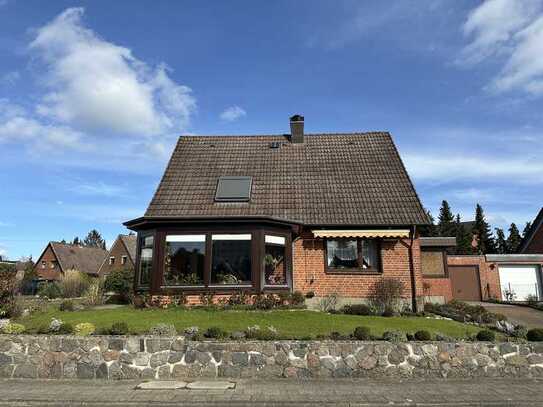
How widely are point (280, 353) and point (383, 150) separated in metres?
14.8

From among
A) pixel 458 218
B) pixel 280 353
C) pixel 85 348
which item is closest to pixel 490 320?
pixel 280 353

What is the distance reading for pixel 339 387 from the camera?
792 centimetres

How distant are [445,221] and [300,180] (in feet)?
119

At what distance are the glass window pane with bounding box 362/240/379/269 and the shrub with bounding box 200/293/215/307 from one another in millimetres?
6266

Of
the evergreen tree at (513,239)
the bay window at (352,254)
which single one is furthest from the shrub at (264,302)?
the evergreen tree at (513,239)

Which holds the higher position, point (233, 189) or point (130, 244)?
point (130, 244)

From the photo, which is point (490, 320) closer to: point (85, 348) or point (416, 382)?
point (416, 382)

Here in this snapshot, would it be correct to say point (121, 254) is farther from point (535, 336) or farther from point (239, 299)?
point (535, 336)

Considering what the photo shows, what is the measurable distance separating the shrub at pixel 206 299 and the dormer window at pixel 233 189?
4.39 m

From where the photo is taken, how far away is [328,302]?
15859 millimetres

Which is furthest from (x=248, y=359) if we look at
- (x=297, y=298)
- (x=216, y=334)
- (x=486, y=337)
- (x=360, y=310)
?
(x=297, y=298)

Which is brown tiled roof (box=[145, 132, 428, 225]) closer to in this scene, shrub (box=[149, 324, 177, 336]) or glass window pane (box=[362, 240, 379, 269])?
glass window pane (box=[362, 240, 379, 269])

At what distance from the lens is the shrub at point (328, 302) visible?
51.4 feet

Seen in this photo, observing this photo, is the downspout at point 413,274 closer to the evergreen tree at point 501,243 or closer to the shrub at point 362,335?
the shrub at point 362,335
